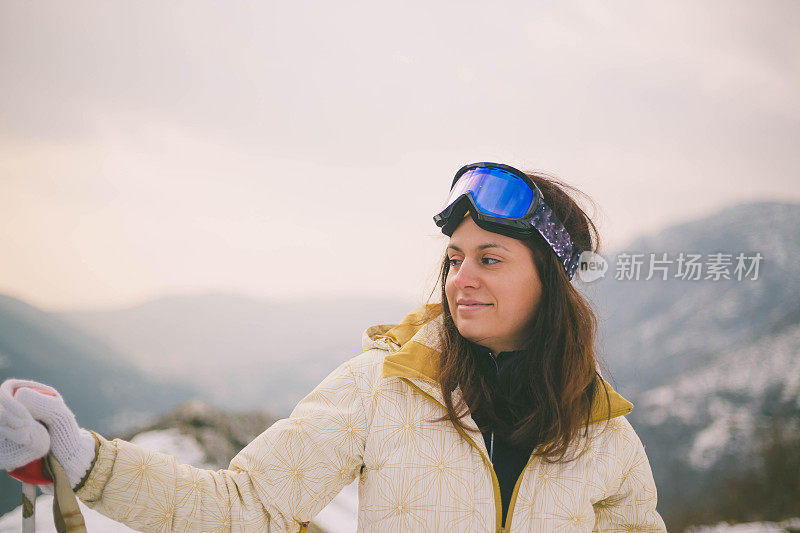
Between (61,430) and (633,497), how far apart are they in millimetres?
1310

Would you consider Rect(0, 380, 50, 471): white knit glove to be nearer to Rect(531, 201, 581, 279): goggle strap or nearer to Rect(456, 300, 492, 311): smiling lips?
Rect(456, 300, 492, 311): smiling lips

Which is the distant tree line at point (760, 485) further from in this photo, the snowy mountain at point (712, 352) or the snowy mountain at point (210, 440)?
the snowy mountain at point (210, 440)

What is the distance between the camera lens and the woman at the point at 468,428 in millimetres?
1069

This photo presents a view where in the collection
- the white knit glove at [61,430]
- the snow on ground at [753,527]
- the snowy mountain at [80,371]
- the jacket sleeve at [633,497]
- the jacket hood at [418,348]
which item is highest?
the jacket hood at [418,348]

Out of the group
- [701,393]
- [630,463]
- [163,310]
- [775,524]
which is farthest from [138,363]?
[775,524]

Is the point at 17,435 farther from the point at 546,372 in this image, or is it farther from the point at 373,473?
the point at 546,372

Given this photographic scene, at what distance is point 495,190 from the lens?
1304 mm

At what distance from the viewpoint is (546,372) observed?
1310 millimetres

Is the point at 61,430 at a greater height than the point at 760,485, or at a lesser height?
greater

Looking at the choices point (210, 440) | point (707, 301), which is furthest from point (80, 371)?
point (707, 301)

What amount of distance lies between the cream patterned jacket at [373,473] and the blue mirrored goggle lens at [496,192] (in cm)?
35

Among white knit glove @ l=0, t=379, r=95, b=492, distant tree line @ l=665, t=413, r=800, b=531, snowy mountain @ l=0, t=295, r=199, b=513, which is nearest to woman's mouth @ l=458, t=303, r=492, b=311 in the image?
white knit glove @ l=0, t=379, r=95, b=492

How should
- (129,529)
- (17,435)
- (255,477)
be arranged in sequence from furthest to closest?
(129,529), (255,477), (17,435)

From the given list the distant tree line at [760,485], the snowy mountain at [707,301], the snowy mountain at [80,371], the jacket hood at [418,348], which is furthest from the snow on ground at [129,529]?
the distant tree line at [760,485]
